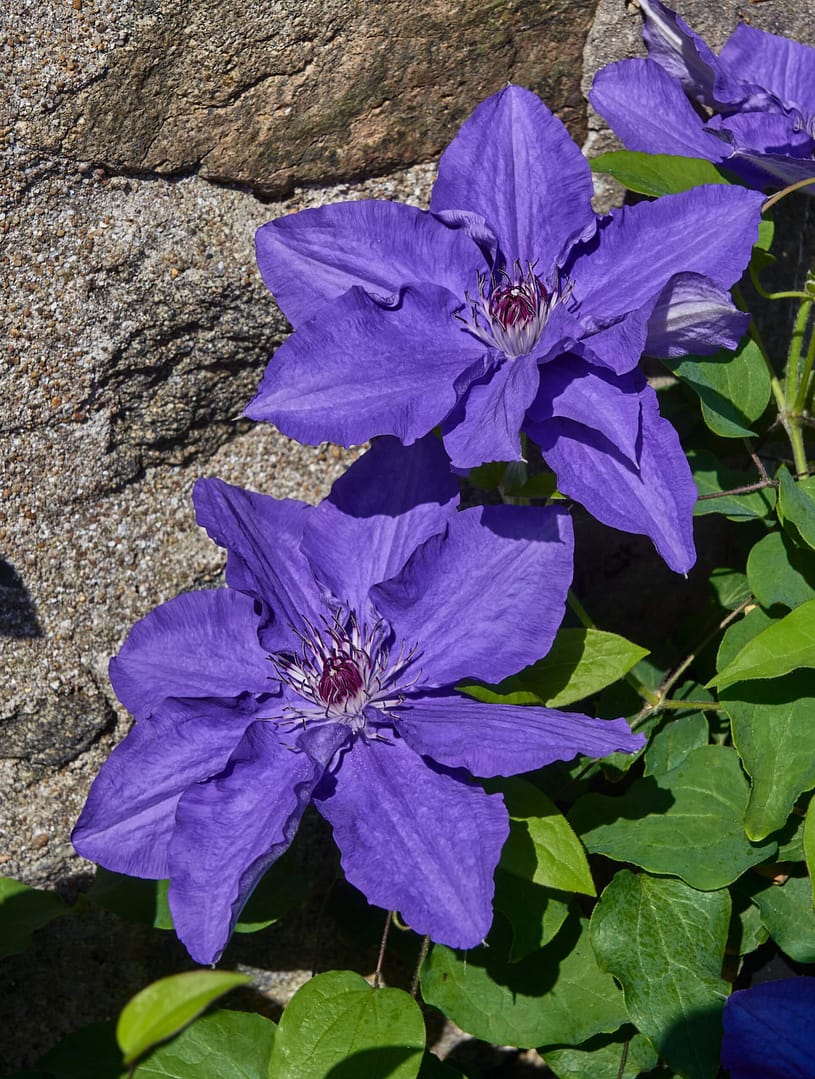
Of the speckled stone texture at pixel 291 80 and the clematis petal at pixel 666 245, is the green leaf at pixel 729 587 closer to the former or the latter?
the clematis petal at pixel 666 245

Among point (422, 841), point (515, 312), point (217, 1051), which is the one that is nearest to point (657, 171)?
point (515, 312)

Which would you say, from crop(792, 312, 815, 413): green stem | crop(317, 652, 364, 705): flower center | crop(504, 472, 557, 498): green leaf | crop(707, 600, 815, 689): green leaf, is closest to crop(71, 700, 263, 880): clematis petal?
crop(317, 652, 364, 705): flower center

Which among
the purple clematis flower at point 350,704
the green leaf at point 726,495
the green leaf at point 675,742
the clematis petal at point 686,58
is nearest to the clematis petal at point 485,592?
the purple clematis flower at point 350,704

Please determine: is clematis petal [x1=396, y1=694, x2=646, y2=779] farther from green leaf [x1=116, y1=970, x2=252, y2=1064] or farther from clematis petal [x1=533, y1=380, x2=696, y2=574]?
green leaf [x1=116, y1=970, x2=252, y2=1064]

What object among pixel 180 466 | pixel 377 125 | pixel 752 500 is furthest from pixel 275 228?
pixel 752 500

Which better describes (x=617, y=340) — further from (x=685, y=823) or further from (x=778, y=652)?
(x=685, y=823)

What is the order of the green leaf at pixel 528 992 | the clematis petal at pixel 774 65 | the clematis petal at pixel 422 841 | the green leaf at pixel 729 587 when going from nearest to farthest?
the clematis petal at pixel 422 841 → the green leaf at pixel 528 992 → the clematis petal at pixel 774 65 → the green leaf at pixel 729 587
